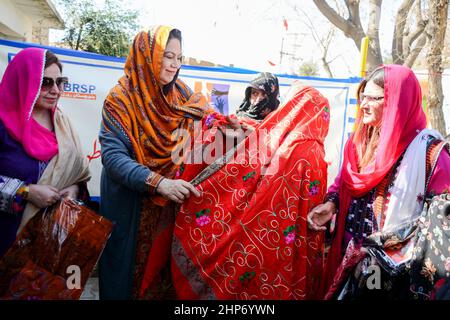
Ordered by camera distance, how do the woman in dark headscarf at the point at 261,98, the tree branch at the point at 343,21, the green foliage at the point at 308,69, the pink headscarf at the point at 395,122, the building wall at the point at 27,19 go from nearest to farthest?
the pink headscarf at the point at 395,122
the woman in dark headscarf at the point at 261,98
the tree branch at the point at 343,21
the building wall at the point at 27,19
the green foliage at the point at 308,69

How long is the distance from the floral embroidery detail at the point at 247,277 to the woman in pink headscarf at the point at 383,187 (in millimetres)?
331

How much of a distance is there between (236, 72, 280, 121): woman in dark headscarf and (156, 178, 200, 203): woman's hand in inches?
37.4

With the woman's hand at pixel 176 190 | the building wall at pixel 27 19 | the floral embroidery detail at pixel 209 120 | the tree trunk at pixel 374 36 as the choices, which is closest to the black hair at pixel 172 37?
the floral embroidery detail at pixel 209 120

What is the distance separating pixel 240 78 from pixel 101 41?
5.87 metres

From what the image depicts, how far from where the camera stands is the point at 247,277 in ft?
5.40

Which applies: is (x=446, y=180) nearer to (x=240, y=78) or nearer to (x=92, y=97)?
(x=240, y=78)

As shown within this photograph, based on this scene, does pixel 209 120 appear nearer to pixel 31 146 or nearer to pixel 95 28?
pixel 31 146

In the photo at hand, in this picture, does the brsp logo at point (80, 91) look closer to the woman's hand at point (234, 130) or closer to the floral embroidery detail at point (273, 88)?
the floral embroidery detail at point (273, 88)

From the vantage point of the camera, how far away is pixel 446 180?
1524 millimetres

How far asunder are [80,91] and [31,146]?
164 cm

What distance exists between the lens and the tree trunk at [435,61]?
327 cm

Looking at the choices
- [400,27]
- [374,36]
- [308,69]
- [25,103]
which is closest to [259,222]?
[25,103]

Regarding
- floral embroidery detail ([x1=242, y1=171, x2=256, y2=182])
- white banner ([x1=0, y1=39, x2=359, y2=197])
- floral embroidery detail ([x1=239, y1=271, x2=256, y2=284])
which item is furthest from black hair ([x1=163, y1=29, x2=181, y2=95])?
white banner ([x1=0, y1=39, x2=359, y2=197])

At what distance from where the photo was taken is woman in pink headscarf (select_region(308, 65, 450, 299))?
1.51m
